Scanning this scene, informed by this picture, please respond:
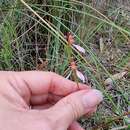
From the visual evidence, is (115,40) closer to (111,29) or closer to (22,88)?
(111,29)

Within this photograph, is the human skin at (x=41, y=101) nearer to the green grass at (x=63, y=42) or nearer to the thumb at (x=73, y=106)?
the thumb at (x=73, y=106)

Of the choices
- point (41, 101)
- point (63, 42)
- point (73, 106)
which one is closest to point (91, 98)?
point (73, 106)

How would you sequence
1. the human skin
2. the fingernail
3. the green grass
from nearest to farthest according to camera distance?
the human skin < the fingernail < the green grass

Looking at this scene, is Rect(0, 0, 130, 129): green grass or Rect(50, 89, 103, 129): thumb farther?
Rect(0, 0, 130, 129): green grass

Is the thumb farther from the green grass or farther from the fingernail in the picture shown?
the green grass

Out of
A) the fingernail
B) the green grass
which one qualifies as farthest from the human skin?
the green grass

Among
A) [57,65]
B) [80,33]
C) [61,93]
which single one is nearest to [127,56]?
[80,33]

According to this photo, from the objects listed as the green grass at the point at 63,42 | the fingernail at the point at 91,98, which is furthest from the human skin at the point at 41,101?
the green grass at the point at 63,42
